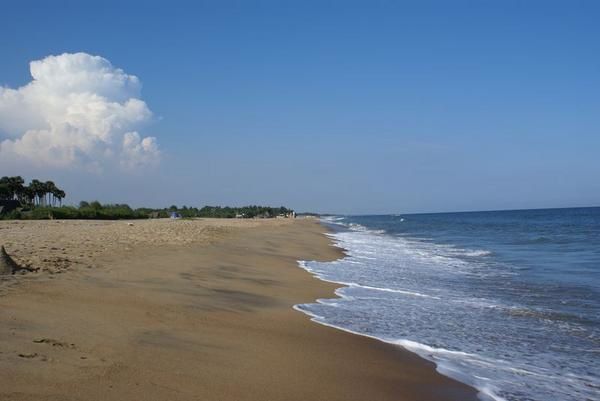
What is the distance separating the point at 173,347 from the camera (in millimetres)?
5926

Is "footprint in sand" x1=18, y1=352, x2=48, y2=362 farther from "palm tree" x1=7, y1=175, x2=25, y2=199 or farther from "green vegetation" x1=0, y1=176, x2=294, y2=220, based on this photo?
"palm tree" x1=7, y1=175, x2=25, y2=199

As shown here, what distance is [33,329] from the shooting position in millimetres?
5664

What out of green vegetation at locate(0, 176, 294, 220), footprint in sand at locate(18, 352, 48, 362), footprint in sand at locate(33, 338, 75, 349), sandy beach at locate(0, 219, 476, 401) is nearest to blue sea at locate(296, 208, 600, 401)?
sandy beach at locate(0, 219, 476, 401)

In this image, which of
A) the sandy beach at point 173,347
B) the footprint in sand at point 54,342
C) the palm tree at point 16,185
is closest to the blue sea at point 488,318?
the sandy beach at point 173,347

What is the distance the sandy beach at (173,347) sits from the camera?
15.0ft

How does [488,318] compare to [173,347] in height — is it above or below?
below

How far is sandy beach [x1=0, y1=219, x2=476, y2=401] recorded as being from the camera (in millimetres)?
4578

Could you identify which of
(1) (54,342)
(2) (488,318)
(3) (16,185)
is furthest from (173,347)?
(3) (16,185)

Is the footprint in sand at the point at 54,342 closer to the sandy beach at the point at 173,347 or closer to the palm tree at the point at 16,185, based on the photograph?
the sandy beach at the point at 173,347

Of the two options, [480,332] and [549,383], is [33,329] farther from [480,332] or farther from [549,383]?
[480,332]

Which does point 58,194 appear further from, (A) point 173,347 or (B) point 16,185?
(A) point 173,347

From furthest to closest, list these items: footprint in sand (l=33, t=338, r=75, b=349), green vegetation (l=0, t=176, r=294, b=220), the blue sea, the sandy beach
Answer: green vegetation (l=0, t=176, r=294, b=220) → the blue sea → footprint in sand (l=33, t=338, r=75, b=349) → the sandy beach

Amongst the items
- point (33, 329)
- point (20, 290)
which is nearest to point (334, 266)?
point (20, 290)

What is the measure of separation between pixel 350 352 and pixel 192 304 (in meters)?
3.19
